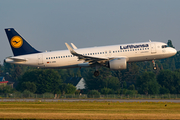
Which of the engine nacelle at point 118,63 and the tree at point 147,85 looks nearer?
the engine nacelle at point 118,63

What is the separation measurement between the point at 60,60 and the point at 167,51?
1654 centimetres

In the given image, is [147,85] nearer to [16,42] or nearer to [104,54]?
[104,54]

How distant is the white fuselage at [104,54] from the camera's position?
4656 centimetres

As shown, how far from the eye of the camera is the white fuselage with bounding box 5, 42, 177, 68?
153 feet

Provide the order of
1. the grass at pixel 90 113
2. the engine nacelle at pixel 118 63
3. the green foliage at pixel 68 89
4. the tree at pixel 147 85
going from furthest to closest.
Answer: the green foliage at pixel 68 89 < the tree at pixel 147 85 < the engine nacelle at pixel 118 63 < the grass at pixel 90 113

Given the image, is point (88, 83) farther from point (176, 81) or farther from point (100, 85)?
point (176, 81)

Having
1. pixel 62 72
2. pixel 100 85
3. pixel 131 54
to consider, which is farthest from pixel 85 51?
pixel 62 72

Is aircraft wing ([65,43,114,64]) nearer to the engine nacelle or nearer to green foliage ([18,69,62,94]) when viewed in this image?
the engine nacelle

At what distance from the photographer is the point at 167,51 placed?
4719 cm

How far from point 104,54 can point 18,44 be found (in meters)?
14.6

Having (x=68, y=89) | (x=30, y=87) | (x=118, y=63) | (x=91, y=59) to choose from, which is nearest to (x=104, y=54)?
(x=91, y=59)

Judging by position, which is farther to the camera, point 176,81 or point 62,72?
point 62,72

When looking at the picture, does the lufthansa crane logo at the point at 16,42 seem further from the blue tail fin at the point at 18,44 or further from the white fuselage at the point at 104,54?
the white fuselage at the point at 104,54

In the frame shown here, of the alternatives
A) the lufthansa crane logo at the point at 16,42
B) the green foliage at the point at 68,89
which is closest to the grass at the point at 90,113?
the lufthansa crane logo at the point at 16,42
